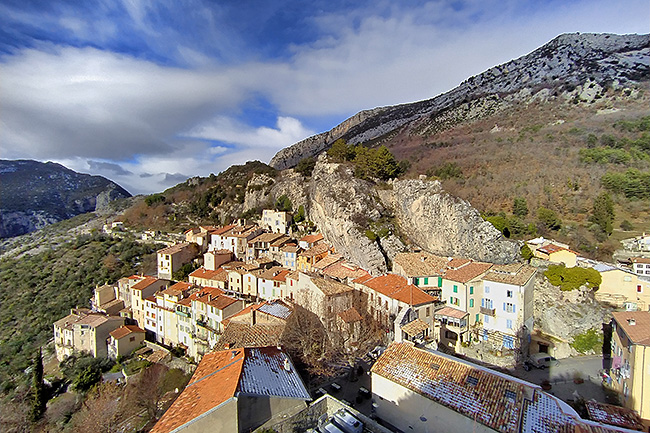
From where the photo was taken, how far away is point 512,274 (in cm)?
2008

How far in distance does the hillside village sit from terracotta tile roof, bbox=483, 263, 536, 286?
0.34ft

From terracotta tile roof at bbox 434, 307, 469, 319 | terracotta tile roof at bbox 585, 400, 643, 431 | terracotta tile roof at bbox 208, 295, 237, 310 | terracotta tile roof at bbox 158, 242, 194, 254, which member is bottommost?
terracotta tile roof at bbox 585, 400, 643, 431

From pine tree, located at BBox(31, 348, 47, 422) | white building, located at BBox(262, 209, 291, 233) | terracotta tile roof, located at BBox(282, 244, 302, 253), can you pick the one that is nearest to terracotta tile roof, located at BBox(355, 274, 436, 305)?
terracotta tile roof, located at BBox(282, 244, 302, 253)

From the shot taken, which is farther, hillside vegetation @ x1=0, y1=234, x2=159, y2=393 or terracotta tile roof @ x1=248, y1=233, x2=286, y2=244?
terracotta tile roof @ x1=248, y1=233, x2=286, y2=244

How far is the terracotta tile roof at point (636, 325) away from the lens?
528 inches

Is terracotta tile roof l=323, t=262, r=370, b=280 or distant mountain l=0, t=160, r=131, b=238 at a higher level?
distant mountain l=0, t=160, r=131, b=238

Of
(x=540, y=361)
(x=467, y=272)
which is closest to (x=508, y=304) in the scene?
(x=467, y=272)

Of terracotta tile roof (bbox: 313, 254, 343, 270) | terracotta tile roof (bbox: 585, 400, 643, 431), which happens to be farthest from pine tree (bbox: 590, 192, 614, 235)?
terracotta tile roof (bbox: 313, 254, 343, 270)

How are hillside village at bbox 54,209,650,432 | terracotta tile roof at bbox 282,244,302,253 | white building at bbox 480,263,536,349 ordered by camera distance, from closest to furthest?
hillside village at bbox 54,209,650,432 → white building at bbox 480,263,536,349 → terracotta tile roof at bbox 282,244,302,253

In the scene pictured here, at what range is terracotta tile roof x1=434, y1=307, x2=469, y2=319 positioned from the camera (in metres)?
19.8

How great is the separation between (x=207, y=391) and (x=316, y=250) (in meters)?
21.7

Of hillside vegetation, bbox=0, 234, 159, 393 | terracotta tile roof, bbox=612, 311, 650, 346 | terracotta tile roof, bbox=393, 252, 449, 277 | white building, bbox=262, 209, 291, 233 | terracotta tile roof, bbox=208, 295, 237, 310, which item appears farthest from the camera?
white building, bbox=262, 209, 291, 233

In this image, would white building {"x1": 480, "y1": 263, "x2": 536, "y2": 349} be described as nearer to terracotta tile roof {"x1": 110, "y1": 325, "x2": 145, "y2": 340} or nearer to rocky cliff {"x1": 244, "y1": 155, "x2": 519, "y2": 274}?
rocky cliff {"x1": 244, "y1": 155, "x2": 519, "y2": 274}

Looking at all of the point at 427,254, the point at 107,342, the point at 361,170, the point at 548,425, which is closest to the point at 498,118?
the point at 361,170
